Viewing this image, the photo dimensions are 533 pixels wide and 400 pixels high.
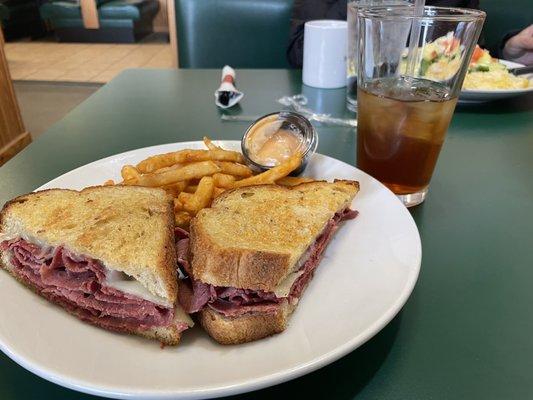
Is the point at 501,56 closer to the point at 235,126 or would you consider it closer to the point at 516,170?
the point at 516,170

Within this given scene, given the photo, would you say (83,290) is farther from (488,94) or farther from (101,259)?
(488,94)

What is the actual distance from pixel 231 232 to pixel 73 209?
0.37 m

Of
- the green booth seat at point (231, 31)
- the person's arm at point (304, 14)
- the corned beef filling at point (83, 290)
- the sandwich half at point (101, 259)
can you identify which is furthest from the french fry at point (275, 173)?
the green booth seat at point (231, 31)

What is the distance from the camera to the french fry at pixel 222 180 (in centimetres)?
115

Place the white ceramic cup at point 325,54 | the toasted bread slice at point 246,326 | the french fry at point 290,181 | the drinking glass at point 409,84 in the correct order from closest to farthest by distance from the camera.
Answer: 1. the toasted bread slice at point 246,326
2. the drinking glass at point 409,84
3. the french fry at point 290,181
4. the white ceramic cup at point 325,54

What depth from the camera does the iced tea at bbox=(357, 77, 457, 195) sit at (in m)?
1.09

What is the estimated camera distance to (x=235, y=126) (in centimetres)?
171

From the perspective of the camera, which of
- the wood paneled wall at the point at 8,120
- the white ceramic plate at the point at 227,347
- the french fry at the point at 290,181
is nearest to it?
the white ceramic plate at the point at 227,347

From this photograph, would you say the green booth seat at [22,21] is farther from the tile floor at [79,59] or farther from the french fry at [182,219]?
the french fry at [182,219]

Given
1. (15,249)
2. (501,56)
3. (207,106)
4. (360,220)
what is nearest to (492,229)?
(360,220)

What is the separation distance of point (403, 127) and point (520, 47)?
6.46ft

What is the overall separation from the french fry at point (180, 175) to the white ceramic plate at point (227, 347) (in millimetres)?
403

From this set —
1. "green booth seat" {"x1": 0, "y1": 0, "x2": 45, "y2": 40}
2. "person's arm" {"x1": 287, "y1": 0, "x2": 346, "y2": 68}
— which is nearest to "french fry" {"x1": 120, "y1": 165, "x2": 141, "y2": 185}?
"person's arm" {"x1": 287, "y1": 0, "x2": 346, "y2": 68}

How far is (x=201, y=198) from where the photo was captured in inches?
42.4
